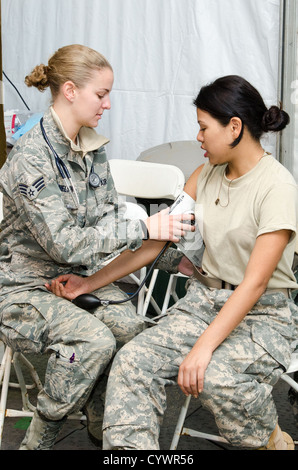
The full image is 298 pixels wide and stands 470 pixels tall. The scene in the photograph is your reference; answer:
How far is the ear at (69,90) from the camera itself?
7.36ft

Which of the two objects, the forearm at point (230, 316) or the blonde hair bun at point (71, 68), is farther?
the blonde hair bun at point (71, 68)

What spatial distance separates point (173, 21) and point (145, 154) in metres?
0.99

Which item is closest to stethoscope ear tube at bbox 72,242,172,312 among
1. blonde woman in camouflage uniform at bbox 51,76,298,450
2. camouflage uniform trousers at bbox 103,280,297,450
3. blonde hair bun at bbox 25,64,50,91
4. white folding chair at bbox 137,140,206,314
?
blonde woman in camouflage uniform at bbox 51,76,298,450

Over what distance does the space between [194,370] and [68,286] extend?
64 centimetres

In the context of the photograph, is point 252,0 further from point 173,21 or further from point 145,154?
point 145,154

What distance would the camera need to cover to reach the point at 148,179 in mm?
3121

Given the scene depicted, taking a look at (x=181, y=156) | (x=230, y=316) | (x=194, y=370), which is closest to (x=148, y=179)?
(x=181, y=156)

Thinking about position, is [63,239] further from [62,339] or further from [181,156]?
[181,156]

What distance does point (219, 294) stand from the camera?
2074 mm

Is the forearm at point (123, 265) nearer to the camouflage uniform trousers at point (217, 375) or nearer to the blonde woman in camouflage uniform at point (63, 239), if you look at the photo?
the blonde woman in camouflage uniform at point (63, 239)

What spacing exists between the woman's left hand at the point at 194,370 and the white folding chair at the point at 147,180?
127cm

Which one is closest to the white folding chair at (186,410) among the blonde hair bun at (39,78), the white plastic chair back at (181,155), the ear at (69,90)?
the ear at (69,90)

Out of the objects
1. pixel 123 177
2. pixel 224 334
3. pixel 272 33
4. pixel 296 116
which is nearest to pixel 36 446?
pixel 224 334

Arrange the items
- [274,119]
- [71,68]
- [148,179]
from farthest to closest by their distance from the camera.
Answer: [148,179]
[71,68]
[274,119]
